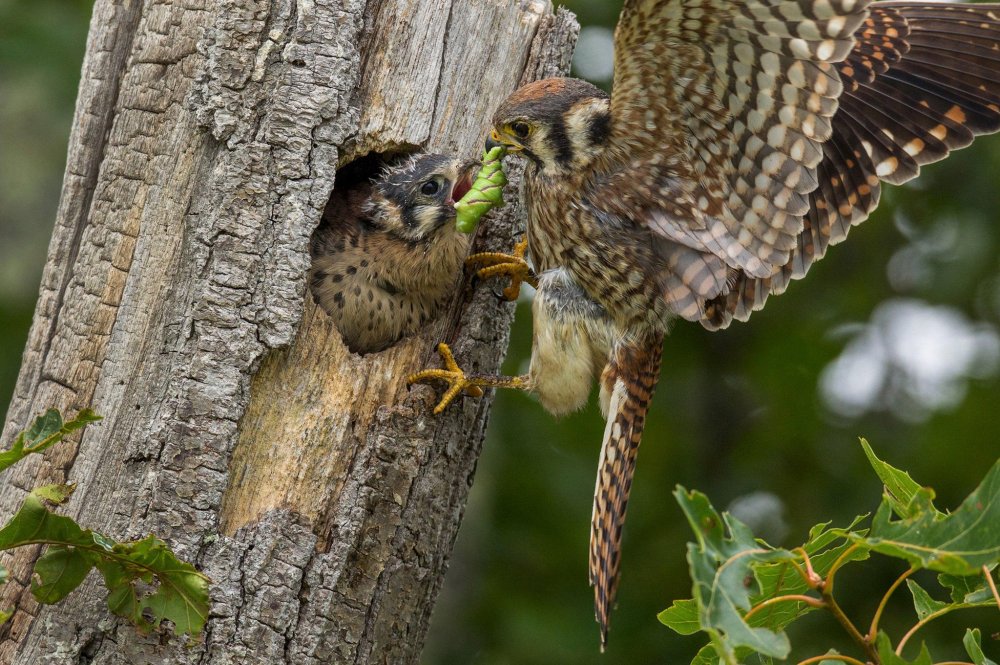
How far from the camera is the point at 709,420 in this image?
16.4ft

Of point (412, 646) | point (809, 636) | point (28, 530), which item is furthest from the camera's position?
point (809, 636)

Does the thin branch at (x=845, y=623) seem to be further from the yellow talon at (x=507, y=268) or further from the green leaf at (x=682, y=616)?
the yellow talon at (x=507, y=268)

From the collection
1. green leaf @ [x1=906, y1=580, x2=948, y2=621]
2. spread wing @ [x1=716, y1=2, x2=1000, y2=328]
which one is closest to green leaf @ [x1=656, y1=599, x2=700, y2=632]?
green leaf @ [x1=906, y1=580, x2=948, y2=621]

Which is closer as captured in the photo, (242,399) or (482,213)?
(242,399)

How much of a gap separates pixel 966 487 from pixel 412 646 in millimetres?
2437

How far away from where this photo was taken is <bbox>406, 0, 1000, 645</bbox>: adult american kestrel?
264 cm

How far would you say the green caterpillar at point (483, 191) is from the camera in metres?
2.99

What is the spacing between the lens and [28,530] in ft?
6.88

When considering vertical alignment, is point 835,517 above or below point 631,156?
below

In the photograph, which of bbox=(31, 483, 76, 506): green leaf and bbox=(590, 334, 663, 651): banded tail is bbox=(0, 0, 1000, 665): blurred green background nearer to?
bbox=(590, 334, 663, 651): banded tail

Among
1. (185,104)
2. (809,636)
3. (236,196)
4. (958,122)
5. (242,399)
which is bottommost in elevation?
(809,636)

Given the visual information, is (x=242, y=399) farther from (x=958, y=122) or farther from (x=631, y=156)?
(x=958, y=122)

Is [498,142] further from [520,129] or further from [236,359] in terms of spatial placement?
[236,359]

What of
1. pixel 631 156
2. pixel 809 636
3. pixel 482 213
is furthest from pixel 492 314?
pixel 809 636
